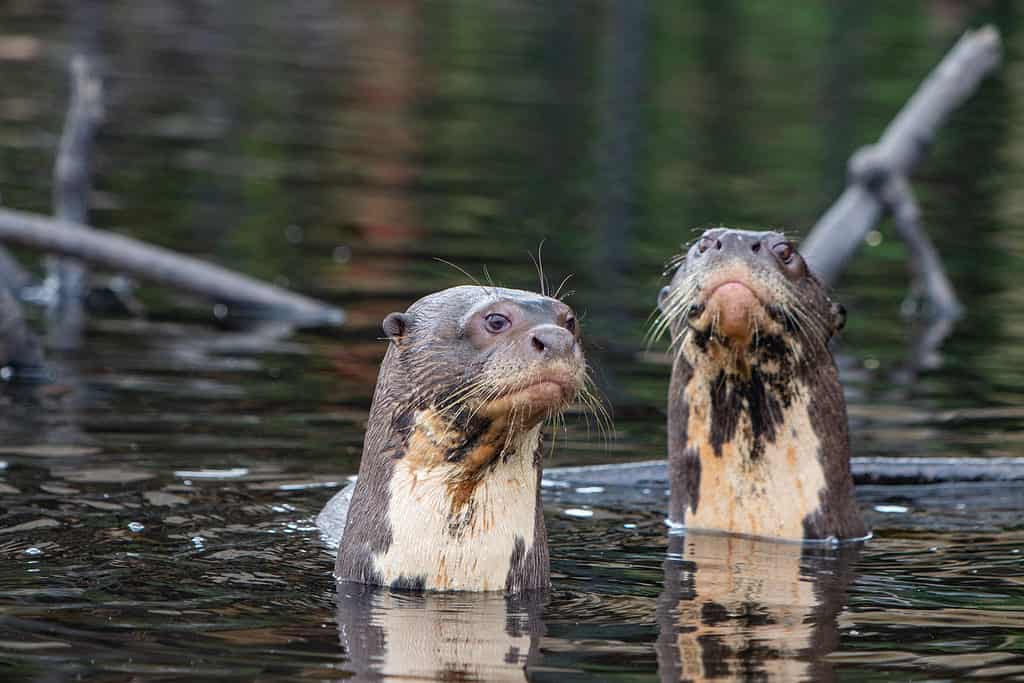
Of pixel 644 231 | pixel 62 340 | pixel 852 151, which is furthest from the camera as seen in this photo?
pixel 852 151

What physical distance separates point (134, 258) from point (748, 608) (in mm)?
6896

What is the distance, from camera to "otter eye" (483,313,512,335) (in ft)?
22.4

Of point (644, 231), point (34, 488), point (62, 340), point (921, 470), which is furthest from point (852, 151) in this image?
point (34, 488)

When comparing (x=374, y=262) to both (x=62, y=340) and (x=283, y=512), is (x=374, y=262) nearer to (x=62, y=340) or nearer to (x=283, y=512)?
(x=62, y=340)

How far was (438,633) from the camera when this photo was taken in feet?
22.2

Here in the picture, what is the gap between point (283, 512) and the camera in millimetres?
8859

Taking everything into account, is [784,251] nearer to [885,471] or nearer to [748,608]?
[748,608]

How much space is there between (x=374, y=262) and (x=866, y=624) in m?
9.65

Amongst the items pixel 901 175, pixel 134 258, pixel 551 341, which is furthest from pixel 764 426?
pixel 901 175

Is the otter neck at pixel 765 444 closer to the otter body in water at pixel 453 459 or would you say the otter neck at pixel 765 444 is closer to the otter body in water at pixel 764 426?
the otter body in water at pixel 764 426

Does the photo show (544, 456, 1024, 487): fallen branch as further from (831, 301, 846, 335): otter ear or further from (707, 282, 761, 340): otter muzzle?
(707, 282, 761, 340): otter muzzle

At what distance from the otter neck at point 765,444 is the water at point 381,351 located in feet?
0.55

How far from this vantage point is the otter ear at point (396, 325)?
7086 mm

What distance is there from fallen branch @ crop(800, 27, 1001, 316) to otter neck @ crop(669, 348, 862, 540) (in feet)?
17.9
